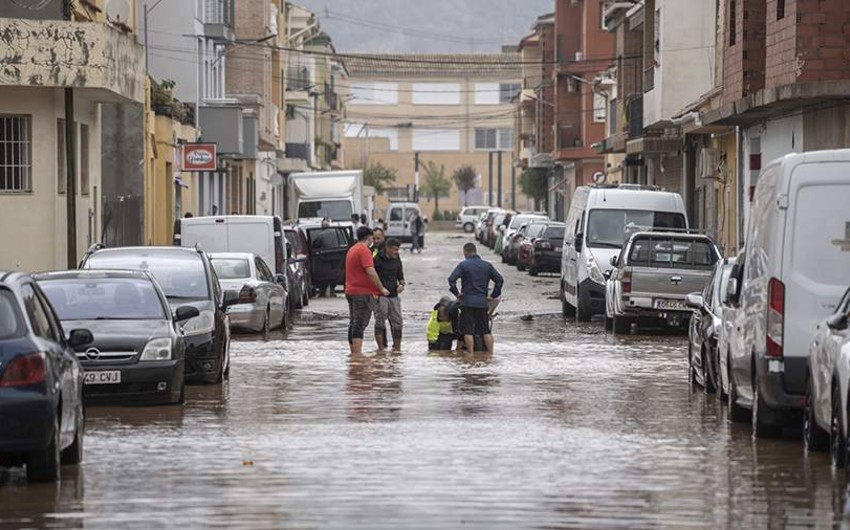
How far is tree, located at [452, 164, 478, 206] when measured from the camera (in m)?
163

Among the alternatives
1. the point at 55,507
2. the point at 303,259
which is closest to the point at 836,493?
the point at 55,507


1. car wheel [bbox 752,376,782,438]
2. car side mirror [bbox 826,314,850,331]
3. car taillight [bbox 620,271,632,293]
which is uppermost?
car side mirror [bbox 826,314,850,331]

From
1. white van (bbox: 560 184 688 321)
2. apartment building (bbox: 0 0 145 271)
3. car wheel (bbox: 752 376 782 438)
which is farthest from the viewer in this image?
white van (bbox: 560 184 688 321)

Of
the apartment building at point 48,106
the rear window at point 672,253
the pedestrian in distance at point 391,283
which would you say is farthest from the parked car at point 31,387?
the apartment building at point 48,106

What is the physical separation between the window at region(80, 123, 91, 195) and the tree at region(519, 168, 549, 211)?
71810mm

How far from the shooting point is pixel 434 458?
14.5 meters

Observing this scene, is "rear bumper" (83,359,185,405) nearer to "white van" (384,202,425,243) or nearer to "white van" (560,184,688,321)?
"white van" (560,184,688,321)

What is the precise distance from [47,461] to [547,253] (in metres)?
47.5

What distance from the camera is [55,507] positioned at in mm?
12055

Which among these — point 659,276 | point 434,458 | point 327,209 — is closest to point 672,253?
point 659,276

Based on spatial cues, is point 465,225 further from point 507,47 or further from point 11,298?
point 11,298

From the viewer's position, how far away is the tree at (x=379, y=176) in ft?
509

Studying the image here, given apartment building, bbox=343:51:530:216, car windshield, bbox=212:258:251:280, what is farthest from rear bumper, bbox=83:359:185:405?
apartment building, bbox=343:51:530:216

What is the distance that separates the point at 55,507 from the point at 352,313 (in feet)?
51.7
